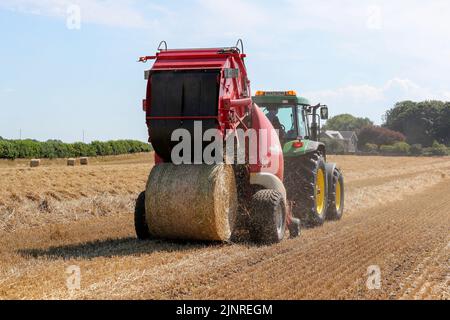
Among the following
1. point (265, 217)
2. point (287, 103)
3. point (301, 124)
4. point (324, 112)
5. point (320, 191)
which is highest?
point (287, 103)

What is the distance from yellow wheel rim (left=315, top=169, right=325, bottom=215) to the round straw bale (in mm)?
4129

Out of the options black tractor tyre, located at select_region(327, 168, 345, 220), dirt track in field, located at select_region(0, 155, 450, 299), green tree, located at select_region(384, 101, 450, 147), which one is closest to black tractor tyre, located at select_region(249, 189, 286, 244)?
dirt track in field, located at select_region(0, 155, 450, 299)

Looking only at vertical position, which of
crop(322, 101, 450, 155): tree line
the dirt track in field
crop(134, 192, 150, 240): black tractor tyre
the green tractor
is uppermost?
crop(322, 101, 450, 155): tree line

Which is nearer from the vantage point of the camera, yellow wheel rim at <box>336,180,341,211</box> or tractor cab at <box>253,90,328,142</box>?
tractor cab at <box>253,90,328,142</box>

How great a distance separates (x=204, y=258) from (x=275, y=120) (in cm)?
486

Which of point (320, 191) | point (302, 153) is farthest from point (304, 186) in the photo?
point (320, 191)

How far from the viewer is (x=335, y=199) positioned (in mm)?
14234

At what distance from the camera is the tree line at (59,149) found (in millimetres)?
44688

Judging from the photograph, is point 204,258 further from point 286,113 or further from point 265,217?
point 286,113

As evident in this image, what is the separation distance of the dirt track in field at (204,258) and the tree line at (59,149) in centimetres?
3069

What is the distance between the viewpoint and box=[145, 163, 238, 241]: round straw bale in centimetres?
916

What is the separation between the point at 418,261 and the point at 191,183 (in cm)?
340

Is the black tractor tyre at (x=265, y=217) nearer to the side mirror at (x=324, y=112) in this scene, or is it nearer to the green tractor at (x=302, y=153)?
the green tractor at (x=302, y=153)

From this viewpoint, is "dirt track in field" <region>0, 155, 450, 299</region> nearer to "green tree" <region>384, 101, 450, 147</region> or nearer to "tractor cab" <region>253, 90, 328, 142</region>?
"tractor cab" <region>253, 90, 328, 142</region>
